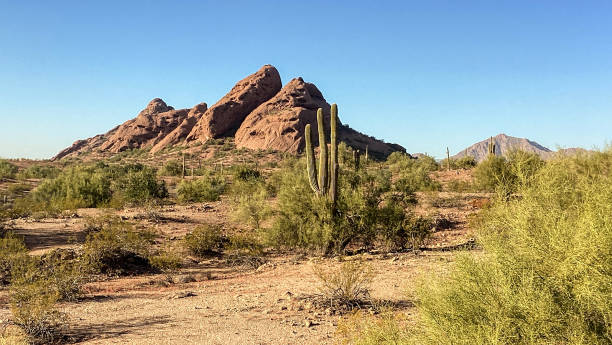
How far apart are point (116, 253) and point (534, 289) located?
10.8 m

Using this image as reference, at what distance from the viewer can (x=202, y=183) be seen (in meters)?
27.3

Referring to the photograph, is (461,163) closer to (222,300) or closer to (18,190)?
(222,300)

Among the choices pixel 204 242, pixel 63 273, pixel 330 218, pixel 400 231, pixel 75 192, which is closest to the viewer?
pixel 63 273

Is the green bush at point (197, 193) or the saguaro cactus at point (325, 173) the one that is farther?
the green bush at point (197, 193)

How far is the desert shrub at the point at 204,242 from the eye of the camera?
1282cm

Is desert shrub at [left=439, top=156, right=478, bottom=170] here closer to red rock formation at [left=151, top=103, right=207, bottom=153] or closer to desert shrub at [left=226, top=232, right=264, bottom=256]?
desert shrub at [left=226, top=232, right=264, bottom=256]

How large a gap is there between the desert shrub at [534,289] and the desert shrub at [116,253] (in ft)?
31.1

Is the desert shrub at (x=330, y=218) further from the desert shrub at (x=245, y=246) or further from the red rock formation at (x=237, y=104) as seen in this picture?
the red rock formation at (x=237, y=104)

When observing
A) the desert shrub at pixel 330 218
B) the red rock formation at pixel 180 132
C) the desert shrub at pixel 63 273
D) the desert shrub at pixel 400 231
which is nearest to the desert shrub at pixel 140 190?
the desert shrub at pixel 63 273

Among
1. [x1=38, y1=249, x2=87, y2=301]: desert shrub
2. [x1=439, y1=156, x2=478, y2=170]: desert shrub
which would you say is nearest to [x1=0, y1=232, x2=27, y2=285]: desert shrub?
[x1=38, y1=249, x2=87, y2=301]: desert shrub

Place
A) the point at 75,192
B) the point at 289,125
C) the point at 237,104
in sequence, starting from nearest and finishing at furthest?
the point at 75,192 → the point at 289,125 → the point at 237,104

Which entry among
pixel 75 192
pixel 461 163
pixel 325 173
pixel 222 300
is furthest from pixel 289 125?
pixel 222 300

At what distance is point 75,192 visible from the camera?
75.0 feet

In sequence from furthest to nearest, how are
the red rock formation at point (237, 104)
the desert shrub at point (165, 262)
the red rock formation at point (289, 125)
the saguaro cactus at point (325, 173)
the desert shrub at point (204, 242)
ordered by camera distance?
the red rock formation at point (237, 104) < the red rock formation at point (289, 125) < the desert shrub at point (204, 242) < the saguaro cactus at point (325, 173) < the desert shrub at point (165, 262)
